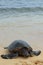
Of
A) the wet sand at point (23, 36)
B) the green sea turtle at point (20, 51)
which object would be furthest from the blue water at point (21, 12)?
the green sea turtle at point (20, 51)

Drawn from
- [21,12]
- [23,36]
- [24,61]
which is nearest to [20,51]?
Result: [24,61]

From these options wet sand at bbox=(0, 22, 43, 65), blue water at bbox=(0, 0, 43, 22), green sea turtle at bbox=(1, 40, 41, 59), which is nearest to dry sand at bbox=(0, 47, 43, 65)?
wet sand at bbox=(0, 22, 43, 65)

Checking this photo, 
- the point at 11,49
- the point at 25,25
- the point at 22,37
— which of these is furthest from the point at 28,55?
the point at 25,25

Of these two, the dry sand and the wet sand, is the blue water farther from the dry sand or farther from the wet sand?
the dry sand

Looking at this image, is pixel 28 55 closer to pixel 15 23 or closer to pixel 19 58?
pixel 19 58

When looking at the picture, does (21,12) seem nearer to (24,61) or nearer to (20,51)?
→ (20,51)

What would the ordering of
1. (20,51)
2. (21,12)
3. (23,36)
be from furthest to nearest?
(21,12)
(23,36)
(20,51)

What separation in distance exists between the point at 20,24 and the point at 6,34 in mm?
1559

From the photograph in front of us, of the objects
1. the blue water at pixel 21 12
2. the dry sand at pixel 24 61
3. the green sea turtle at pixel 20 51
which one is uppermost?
the blue water at pixel 21 12

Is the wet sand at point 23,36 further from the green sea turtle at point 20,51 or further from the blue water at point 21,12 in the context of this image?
the blue water at point 21,12

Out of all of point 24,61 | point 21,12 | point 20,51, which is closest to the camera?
point 24,61

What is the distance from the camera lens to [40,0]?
16469mm

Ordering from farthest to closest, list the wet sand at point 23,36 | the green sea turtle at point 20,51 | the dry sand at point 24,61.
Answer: the green sea turtle at point 20,51
the wet sand at point 23,36
the dry sand at point 24,61

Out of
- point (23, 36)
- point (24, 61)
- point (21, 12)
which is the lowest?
point (24, 61)
